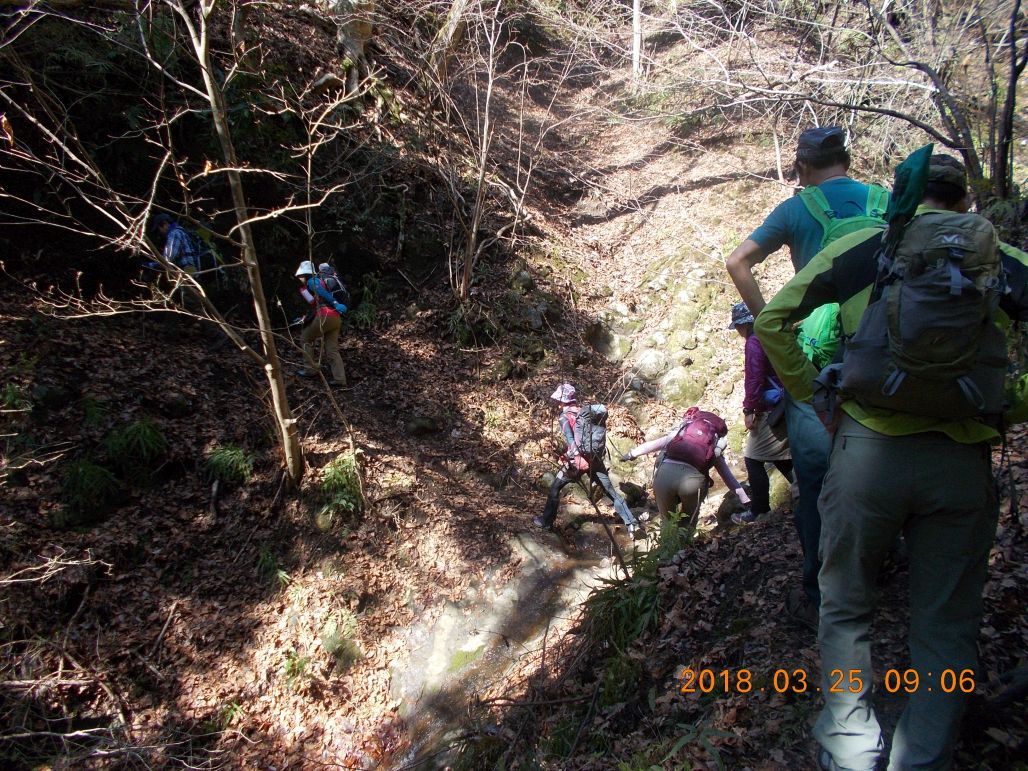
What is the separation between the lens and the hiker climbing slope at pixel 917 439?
1.70m

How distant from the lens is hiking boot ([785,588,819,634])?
9.63 ft

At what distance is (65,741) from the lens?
422cm

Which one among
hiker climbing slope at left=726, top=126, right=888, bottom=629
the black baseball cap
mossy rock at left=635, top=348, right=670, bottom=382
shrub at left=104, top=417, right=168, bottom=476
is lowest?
shrub at left=104, top=417, right=168, bottom=476

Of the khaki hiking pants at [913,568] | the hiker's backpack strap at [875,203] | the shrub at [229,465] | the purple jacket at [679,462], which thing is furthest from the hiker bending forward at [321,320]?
the khaki hiking pants at [913,568]

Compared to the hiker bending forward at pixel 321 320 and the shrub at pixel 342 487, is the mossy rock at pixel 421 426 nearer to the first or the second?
the hiker bending forward at pixel 321 320

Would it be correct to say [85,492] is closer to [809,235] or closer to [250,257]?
[250,257]

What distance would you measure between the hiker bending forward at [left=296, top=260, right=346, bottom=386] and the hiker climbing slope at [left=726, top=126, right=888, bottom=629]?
5.79 meters

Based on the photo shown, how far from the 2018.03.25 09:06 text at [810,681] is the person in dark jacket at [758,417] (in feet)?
5.34

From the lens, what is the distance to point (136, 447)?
604 centimetres

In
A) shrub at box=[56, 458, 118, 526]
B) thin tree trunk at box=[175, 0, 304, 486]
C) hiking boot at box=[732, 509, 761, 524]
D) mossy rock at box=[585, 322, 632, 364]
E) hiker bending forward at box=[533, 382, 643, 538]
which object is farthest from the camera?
mossy rock at box=[585, 322, 632, 364]

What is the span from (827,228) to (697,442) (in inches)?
107

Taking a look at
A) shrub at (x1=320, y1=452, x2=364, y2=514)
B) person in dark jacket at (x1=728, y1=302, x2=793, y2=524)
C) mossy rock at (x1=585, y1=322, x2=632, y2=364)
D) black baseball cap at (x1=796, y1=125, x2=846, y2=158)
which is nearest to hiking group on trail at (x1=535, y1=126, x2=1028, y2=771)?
black baseball cap at (x1=796, y1=125, x2=846, y2=158)

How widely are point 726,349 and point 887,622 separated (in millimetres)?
7263

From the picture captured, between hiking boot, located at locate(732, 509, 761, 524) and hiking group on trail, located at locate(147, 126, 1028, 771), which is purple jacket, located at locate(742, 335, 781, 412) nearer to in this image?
hiking boot, located at locate(732, 509, 761, 524)
